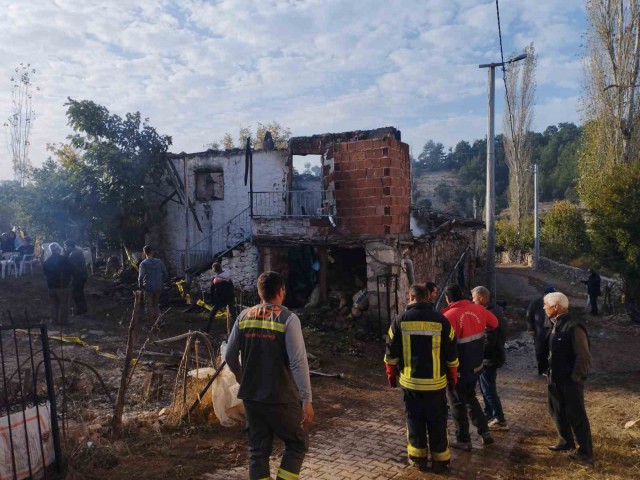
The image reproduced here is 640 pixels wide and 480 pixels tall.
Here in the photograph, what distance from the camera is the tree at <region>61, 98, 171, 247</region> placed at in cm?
1747

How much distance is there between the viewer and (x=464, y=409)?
5.43 m

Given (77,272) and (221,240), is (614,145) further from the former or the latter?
(77,272)

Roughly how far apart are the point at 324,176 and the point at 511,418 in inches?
285

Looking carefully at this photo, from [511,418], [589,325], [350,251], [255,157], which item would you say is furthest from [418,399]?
[255,157]

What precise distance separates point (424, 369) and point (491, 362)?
1581 mm

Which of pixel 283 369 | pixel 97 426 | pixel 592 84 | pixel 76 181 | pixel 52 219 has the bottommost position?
pixel 97 426

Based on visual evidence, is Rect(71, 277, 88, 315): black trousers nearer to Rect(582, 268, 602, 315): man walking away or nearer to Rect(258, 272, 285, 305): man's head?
Rect(258, 272, 285, 305): man's head

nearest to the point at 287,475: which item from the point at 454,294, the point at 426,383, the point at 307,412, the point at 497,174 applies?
the point at 307,412

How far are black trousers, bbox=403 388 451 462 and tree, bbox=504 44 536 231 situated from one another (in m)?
32.8

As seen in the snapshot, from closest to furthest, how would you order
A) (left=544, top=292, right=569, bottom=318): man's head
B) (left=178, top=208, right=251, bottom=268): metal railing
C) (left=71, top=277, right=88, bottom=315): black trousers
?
1. (left=544, top=292, right=569, bottom=318): man's head
2. (left=71, top=277, right=88, bottom=315): black trousers
3. (left=178, top=208, right=251, bottom=268): metal railing

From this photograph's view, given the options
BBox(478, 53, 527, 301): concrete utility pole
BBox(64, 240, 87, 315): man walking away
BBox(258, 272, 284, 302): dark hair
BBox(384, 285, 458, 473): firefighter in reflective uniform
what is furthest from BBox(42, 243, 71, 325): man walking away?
BBox(478, 53, 527, 301): concrete utility pole

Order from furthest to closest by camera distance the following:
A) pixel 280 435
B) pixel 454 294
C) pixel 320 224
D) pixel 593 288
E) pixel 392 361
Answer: pixel 593 288, pixel 320 224, pixel 454 294, pixel 392 361, pixel 280 435

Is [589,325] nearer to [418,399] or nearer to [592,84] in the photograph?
[418,399]

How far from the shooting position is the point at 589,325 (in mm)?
14211
